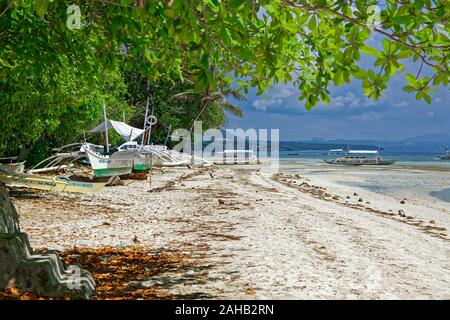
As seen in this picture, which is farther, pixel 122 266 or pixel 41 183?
pixel 41 183

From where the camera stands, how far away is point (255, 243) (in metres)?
7.90

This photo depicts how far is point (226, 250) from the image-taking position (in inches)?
291

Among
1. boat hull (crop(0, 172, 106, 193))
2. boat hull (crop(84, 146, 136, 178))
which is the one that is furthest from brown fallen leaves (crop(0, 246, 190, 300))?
boat hull (crop(84, 146, 136, 178))

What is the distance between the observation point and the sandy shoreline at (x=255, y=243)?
5461 mm

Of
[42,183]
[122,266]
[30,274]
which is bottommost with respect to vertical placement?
[122,266]

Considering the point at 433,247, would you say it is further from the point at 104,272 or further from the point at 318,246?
the point at 104,272

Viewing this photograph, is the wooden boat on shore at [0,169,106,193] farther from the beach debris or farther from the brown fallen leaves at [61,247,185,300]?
the beach debris

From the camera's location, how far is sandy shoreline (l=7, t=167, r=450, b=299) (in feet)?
17.9

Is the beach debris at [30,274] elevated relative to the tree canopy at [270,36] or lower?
lower

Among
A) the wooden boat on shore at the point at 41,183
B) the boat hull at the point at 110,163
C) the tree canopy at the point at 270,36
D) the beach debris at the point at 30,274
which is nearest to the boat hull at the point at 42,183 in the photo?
the wooden boat on shore at the point at 41,183

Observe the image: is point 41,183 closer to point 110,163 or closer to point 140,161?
point 110,163

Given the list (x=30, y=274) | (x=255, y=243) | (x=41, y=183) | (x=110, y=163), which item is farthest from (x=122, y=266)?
(x=110, y=163)

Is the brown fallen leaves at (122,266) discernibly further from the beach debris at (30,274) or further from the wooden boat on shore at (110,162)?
the wooden boat on shore at (110,162)

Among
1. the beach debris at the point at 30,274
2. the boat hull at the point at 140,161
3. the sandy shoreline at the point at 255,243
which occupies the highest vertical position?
the boat hull at the point at 140,161
